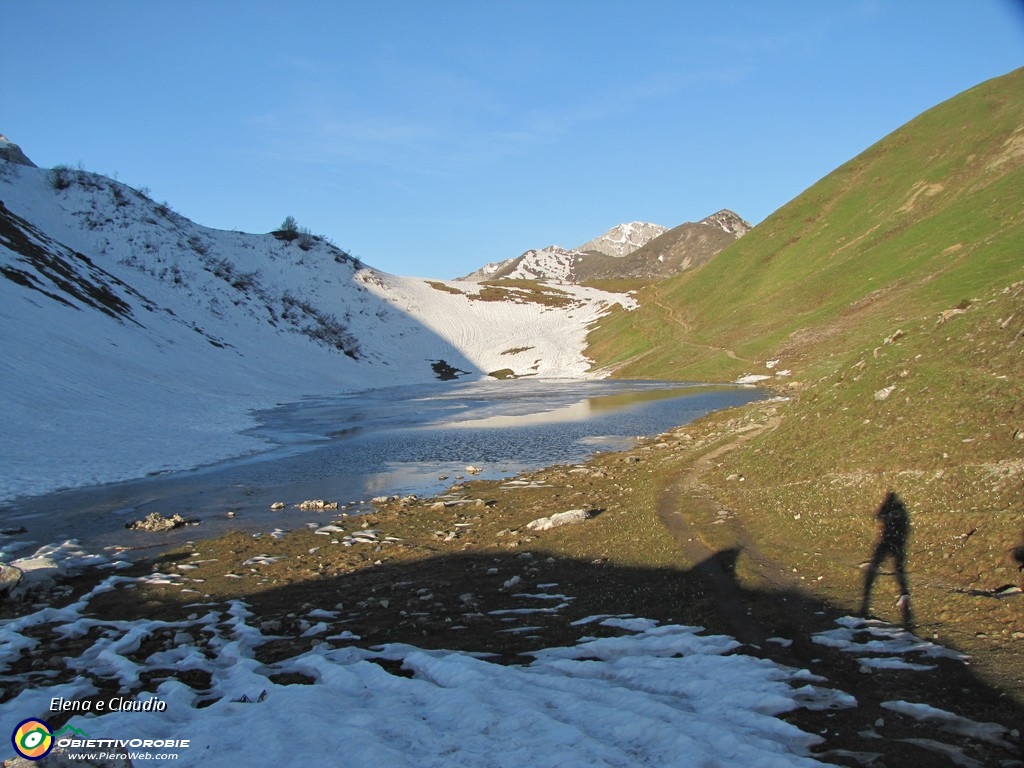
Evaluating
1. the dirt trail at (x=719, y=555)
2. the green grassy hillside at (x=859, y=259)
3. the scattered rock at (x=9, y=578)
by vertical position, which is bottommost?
the scattered rock at (x=9, y=578)

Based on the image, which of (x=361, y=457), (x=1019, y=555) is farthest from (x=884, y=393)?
(x=361, y=457)

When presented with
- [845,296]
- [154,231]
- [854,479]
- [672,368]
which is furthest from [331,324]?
[854,479]

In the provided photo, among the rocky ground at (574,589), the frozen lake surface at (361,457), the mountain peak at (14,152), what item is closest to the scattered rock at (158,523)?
the frozen lake surface at (361,457)

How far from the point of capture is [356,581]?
16.1m

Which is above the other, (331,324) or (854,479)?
(331,324)

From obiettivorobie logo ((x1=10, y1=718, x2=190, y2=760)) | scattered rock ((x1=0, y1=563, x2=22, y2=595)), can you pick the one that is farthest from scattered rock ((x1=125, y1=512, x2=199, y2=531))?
obiettivorobie logo ((x1=10, y1=718, x2=190, y2=760))

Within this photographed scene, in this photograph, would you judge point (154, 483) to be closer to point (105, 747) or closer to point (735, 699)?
point (105, 747)

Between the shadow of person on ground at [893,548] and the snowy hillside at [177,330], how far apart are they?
31.8m

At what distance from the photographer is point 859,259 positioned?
81188 millimetres

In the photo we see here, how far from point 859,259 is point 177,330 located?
9258 centimetres

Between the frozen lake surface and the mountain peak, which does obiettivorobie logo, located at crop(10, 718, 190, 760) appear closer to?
the frozen lake surface

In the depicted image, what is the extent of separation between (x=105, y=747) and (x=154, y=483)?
93.8ft

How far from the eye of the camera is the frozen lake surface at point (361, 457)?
24.3m

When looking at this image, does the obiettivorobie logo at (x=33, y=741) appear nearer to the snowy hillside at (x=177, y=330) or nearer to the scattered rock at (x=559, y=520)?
the scattered rock at (x=559, y=520)
